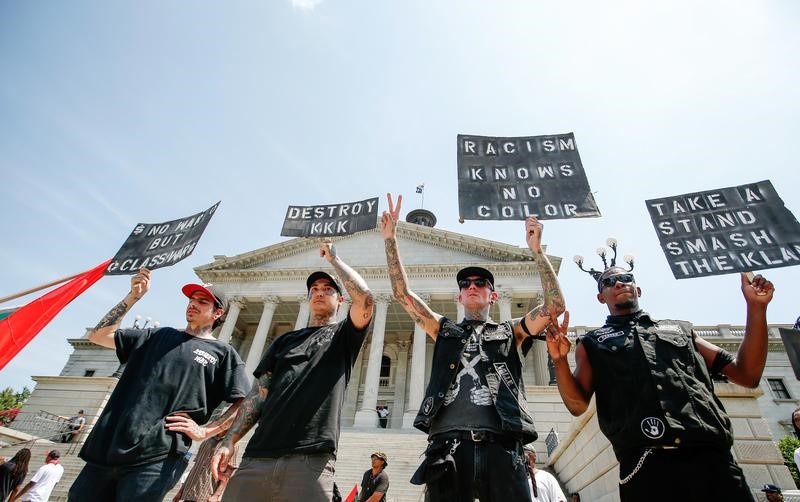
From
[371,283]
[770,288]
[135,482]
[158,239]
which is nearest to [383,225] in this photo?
[135,482]

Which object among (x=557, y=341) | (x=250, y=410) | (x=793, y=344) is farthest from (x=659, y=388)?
(x=793, y=344)

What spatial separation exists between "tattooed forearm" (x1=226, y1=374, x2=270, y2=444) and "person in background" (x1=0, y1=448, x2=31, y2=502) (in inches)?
265

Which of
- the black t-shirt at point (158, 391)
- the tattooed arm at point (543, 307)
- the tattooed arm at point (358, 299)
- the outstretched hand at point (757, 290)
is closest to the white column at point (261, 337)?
the black t-shirt at point (158, 391)

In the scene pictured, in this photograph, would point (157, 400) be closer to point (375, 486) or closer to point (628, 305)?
point (628, 305)

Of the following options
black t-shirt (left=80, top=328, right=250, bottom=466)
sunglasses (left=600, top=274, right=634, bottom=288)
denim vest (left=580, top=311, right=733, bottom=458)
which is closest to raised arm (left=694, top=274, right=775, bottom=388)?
denim vest (left=580, top=311, right=733, bottom=458)

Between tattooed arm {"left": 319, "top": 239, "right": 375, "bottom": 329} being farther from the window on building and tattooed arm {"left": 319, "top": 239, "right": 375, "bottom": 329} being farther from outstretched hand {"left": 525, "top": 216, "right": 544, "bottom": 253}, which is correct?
the window on building

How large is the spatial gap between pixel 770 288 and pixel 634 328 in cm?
109

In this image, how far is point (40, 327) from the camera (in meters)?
5.67

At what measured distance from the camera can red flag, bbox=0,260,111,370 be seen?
535 centimetres

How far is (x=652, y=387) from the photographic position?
105 inches

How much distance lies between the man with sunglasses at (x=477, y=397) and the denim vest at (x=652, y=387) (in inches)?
19.7

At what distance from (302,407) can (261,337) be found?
974 inches

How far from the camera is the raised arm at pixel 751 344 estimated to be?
9.55ft

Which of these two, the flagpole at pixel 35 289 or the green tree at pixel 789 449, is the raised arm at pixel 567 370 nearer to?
the flagpole at pixel 35 289
